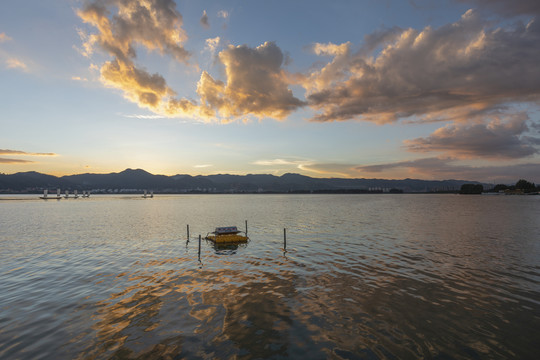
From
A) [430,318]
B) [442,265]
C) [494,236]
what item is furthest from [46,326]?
[494,236]

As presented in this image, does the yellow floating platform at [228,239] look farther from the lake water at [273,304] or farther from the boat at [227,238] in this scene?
the lake water at [273,304]

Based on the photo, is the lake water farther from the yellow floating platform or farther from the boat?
the boat

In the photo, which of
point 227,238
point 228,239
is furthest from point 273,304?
point 227,238

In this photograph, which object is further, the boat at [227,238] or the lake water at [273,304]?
the boat at [227,238]

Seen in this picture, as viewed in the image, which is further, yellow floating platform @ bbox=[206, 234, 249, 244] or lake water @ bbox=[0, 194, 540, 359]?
yellow floating platform @ bbox=[206, 234, 249, 244]

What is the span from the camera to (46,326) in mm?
15156

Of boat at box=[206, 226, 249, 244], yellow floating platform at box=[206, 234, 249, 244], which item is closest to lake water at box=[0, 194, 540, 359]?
yellow floating platform at box=[206, 234, 249, 244]

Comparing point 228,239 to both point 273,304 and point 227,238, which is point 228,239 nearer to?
point 227,238

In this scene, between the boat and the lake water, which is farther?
the boat

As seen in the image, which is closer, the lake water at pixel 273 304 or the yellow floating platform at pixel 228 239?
the lake water at pixel 273 304

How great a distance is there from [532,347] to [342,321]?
354 inches

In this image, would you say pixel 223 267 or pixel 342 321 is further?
pixel 223 267

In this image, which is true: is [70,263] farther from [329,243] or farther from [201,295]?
[329,243]

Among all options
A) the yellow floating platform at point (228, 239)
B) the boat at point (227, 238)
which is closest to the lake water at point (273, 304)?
the yellow floating platform at point (228, 239)
